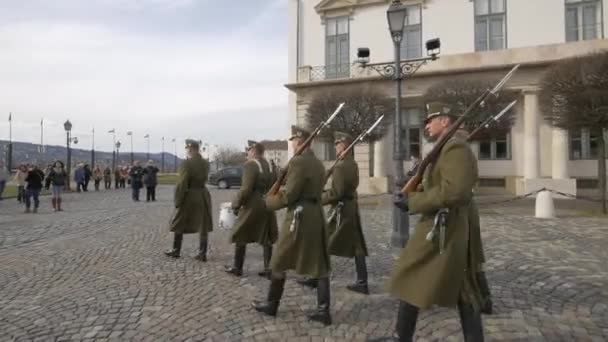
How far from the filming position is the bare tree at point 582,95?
11.7 metres

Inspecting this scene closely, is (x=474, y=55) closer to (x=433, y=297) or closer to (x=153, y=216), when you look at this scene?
(x=153, y=216)

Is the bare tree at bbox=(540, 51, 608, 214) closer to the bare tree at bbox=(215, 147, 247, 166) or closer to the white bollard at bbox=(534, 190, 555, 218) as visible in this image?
the white bollard at bbox=(534, 190, 555, 218)

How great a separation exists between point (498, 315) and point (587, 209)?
448 inches

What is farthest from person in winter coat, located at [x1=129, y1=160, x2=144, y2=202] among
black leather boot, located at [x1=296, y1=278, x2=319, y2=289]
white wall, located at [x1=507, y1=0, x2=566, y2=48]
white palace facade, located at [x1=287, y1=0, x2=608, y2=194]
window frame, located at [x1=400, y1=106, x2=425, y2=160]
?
white wall, located at [x1=507, y1=0, x2=566, y2=48]

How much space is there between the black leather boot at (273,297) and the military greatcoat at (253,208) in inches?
57.7

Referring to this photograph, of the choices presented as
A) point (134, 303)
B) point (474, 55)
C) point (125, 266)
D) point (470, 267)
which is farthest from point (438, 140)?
point (474, 55)

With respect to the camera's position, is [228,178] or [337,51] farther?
[228,178]

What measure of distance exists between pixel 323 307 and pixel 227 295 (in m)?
1.40

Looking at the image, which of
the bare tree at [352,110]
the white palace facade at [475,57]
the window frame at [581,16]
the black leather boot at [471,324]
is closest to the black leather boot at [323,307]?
the black leather boot at [471,324]

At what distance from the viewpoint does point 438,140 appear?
313 cm

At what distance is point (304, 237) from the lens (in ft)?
13.5

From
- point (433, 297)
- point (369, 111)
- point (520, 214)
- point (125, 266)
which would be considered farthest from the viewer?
point (369, 111)

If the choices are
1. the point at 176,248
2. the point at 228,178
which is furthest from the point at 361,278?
the point at 228,178

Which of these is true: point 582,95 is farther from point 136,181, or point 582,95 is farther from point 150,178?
point 136,181
